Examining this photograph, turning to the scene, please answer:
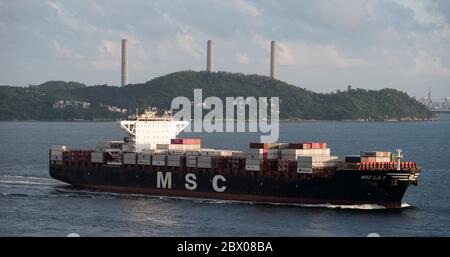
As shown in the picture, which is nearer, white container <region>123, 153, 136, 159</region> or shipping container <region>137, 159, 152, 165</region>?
shipping container <region>137, 159, 152, 165</region>

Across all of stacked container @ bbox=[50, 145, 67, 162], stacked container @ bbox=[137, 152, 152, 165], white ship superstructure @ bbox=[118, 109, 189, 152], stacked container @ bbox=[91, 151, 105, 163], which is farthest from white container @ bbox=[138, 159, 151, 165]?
stacked container @ bbox=[50, 145, 67, 162]

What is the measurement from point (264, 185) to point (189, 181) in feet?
22.2

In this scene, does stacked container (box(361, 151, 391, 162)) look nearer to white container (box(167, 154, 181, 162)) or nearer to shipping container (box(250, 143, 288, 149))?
shipping container (box(250, 143, 288, 149))

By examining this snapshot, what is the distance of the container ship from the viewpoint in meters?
58.7

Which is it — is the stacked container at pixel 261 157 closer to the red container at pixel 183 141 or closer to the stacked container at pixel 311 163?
the stacked container at pixel 311 163

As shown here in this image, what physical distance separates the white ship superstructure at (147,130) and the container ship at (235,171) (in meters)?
0.09

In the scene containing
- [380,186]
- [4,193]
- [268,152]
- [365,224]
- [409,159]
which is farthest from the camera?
[409,159]

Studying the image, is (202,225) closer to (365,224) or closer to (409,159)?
(365,224)

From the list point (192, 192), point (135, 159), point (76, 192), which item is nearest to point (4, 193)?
point (76, 192)

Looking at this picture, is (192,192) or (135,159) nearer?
(192,192)

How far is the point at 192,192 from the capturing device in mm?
65438

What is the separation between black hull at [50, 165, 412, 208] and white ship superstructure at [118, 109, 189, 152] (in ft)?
11.6

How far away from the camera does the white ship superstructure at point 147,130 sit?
73562 mm
